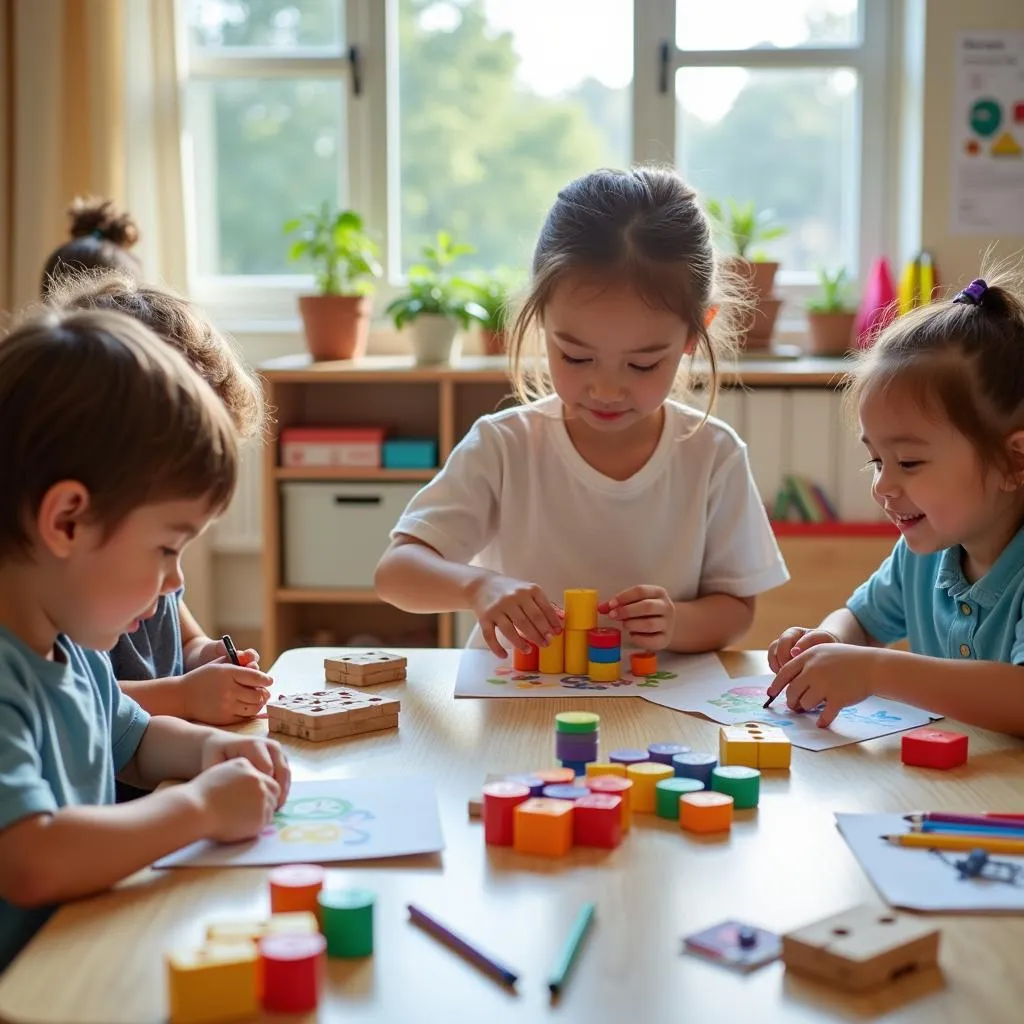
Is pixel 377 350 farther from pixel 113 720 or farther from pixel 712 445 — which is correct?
pixel 113 720

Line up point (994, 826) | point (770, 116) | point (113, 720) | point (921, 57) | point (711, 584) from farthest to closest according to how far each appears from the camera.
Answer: point (770, 116) < point (921, 57) < point (711, 584) < point (113, 720) < point (994, 826)

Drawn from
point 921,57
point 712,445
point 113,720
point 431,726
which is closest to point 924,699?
point 431,726

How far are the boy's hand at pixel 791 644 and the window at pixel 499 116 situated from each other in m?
2.40

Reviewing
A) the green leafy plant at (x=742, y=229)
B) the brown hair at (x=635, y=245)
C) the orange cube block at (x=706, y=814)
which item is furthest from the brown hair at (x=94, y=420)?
the green leafy plant at (x=742, y=229)

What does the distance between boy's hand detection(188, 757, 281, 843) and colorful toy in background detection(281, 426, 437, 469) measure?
226 centimetres

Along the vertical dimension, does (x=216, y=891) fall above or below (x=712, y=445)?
below

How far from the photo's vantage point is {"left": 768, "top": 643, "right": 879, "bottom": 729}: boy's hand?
118 cm

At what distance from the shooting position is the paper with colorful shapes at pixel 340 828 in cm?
84

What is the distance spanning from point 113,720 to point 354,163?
9.11ft

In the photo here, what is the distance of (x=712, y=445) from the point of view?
5.58 ft

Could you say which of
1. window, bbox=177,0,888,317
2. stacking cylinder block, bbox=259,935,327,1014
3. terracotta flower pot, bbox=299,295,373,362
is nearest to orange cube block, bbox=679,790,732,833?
stacking cylinder block, bbox=259,935,327,1014

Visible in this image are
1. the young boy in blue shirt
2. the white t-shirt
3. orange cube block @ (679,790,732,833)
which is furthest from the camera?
the white t-shirt

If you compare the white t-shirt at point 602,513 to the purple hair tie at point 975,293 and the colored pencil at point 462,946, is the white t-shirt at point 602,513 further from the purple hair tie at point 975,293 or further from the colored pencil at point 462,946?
the colored pencil at point 462,946

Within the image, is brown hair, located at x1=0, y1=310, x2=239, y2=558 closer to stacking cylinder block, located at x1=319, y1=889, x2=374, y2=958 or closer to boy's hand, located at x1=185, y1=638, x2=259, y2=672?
stacking cylinder block, located at x1=319, y1=889, x2=374, y2=958
